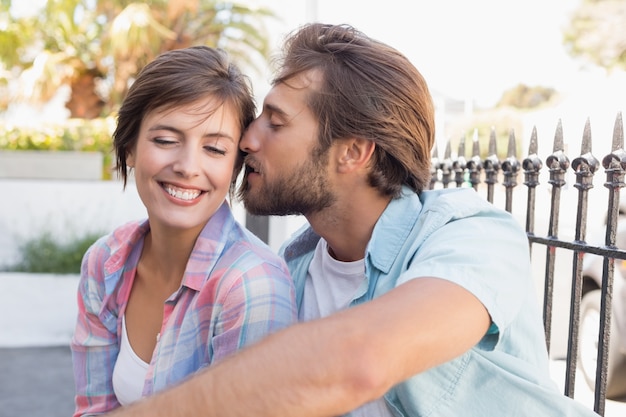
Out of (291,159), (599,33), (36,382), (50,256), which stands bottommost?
(36,382)

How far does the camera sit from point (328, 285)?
229 centimetres

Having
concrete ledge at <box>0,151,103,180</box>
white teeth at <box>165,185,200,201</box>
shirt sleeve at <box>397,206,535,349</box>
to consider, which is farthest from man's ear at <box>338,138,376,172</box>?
concrete ledge at <box>0,151,103,180</box>

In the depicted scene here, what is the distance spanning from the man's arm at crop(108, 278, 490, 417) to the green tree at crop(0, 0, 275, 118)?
43.7 ft

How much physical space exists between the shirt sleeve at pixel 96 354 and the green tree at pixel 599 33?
27335 mm

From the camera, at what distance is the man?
1.19 meters

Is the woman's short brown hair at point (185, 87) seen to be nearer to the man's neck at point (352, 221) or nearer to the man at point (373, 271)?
the man at point (373, 271)

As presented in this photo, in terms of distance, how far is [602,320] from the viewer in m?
2.28

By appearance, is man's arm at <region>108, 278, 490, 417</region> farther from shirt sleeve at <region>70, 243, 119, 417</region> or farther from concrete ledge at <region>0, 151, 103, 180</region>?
concrete ledge at <region>0, 151, 103, 180</region>

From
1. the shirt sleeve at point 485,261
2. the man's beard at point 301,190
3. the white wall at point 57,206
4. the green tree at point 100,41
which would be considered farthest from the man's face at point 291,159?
the green tree at point 100,41

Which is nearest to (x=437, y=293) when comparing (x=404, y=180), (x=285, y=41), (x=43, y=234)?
(x=404, y=180)

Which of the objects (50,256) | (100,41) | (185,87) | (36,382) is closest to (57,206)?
(50,256)

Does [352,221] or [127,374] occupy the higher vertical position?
[352,221]

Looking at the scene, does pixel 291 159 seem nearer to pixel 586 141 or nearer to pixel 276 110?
pixel 276 110

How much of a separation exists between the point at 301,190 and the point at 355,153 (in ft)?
0.64
